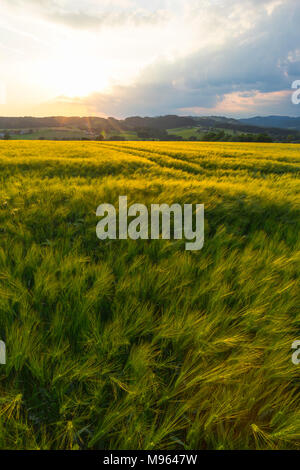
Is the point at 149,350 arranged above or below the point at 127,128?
below

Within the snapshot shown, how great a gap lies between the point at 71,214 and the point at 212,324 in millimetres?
2236

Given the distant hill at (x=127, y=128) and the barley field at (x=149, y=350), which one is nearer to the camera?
the barley field at (x=149, y=350)

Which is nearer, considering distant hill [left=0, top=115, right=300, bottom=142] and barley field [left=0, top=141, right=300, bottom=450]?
barley field [left=0, top=141, right=300, bottom=450]

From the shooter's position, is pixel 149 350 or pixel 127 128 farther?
pixel 127 128

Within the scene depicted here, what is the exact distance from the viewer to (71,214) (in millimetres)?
2826

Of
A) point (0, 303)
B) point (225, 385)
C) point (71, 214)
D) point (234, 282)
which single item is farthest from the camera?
point (71, 214)

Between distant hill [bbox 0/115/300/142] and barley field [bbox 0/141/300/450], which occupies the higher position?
distant hill [bbox 0/115/300/142]

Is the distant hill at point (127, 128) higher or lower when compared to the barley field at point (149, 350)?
higher
